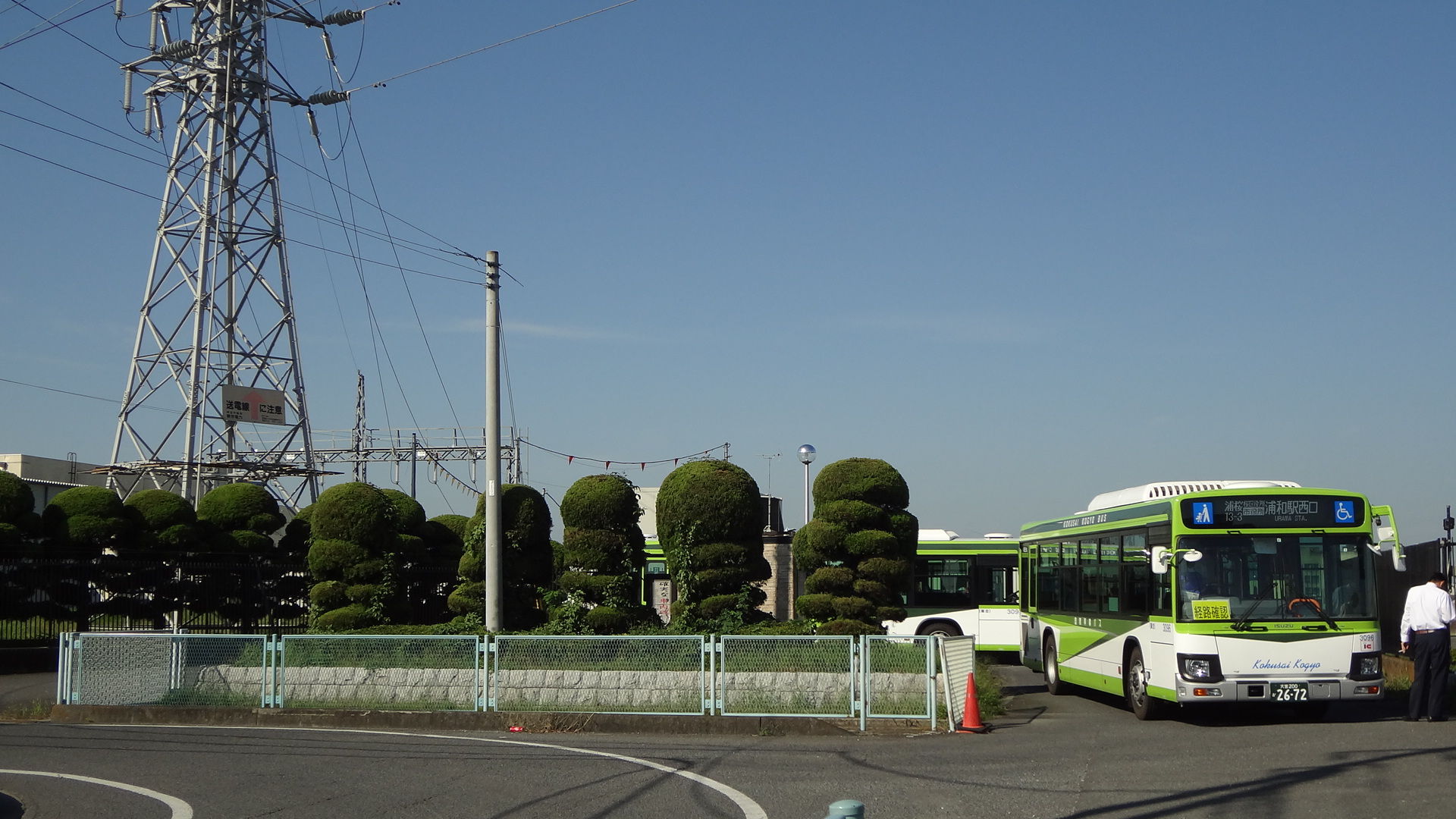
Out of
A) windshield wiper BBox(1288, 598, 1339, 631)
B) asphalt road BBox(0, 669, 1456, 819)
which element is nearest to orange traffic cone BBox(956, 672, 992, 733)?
asphalt road BBox(0, 669, 1456, 819)

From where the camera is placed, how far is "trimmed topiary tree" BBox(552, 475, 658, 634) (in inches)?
804

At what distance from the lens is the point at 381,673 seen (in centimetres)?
1650

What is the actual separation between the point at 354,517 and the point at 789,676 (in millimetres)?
10716

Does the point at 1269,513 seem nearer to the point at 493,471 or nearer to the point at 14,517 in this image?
the point at 493,471

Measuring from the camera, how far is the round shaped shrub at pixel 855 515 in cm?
2041

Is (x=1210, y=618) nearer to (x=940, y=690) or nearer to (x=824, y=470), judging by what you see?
(x=940, y=690)

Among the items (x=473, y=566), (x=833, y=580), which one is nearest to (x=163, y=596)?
(x=473, y=566)

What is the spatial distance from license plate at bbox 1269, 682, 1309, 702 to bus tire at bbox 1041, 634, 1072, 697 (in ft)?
17.6

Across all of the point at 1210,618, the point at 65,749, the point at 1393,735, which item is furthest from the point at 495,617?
the point at 1393,735

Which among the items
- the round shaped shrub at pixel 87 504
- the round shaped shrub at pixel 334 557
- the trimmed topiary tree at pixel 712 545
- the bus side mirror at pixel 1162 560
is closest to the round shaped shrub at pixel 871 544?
the trimmed topiary tree at pixel 712 545

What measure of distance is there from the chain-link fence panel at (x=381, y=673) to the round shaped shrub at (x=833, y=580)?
629cm

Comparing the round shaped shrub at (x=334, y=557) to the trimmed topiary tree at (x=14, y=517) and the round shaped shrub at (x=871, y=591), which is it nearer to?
the trimmed topiary tree at (x=14, y=517)

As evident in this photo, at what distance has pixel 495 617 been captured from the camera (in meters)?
19.8

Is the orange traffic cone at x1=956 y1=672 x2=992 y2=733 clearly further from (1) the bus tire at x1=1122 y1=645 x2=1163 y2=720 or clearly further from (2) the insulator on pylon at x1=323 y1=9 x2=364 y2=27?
(2) the insulator on pylon at x1=323 y1=9 x2=364 y2=27
